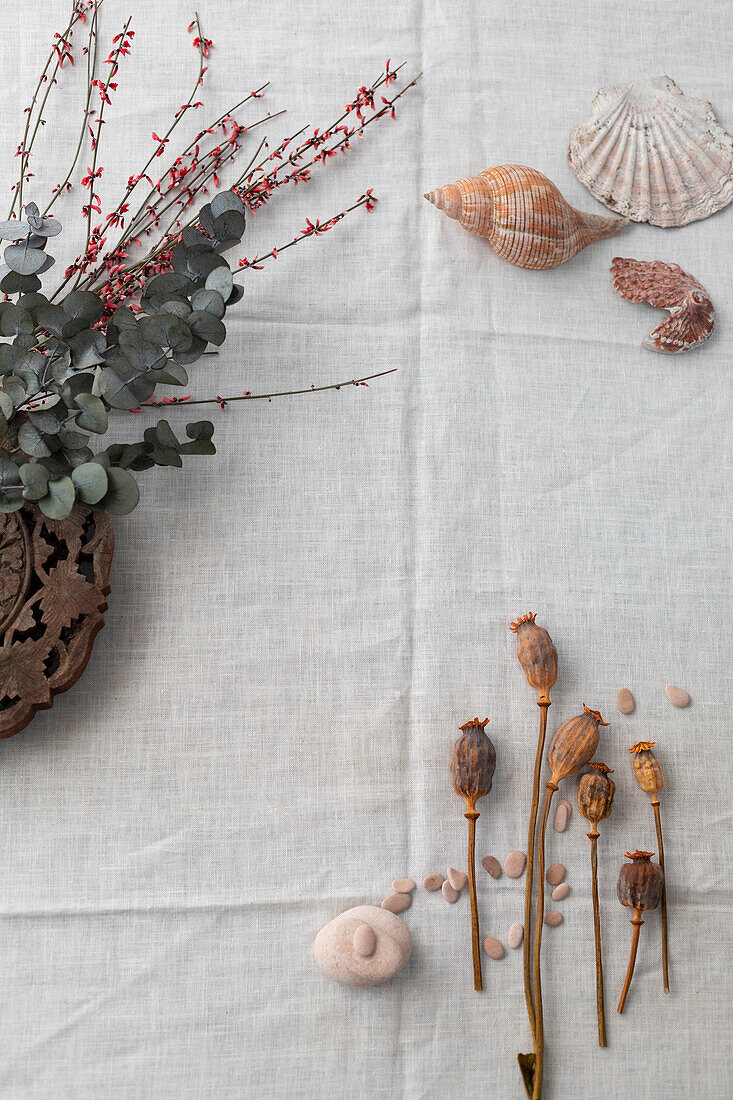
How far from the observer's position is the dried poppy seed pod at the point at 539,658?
2.39 feet

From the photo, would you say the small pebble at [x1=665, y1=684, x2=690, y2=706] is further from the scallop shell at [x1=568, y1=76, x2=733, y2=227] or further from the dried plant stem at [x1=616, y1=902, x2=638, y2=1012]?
the scallop shell at [x1=568, y1=76, x2=733, y2=227]

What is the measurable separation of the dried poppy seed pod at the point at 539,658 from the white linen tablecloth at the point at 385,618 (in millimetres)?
22

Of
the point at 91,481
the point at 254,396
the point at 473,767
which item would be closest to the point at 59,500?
the point at 91,481

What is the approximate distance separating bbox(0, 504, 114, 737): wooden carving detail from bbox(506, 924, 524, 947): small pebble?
1.41ft

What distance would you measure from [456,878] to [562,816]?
0.11 m

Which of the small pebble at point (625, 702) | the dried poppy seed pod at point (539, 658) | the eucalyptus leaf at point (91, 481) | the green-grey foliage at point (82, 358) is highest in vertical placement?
the green-grey foliage at point (82, 358)

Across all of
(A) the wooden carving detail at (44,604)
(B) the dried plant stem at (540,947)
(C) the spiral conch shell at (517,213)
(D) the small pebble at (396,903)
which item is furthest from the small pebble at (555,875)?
(C) the spiral conch shell at (517,213)

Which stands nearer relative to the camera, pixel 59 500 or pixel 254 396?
pixel 59 500

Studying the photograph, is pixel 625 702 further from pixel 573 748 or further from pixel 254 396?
pixel 254 396

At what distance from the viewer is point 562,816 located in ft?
2.41

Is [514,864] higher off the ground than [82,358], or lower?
lower

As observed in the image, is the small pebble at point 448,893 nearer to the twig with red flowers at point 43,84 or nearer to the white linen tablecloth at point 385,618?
the white linen tablecloth at point 385,618

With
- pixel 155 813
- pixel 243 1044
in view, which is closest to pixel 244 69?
pixel 155 813

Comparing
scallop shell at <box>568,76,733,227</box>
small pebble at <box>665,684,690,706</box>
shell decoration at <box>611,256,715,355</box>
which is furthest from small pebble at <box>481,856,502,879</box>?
scallop shell at <box>568,76,733,227</box>
